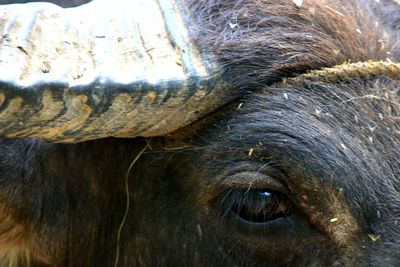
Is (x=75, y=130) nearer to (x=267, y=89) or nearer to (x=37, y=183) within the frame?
(x=37, y=183)

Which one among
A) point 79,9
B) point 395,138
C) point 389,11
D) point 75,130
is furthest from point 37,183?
point 389,11

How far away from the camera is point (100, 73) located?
2.54 metres

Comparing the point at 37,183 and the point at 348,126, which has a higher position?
the point at 348,126

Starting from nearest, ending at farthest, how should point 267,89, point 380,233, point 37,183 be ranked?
point 380,233 < point 267,89 < point 37,183

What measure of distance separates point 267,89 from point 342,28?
1.32ft

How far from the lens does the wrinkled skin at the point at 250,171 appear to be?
2697mm

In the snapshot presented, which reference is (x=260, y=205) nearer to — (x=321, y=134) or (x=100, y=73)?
(x=321, y=134)

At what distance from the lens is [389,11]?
322 cm

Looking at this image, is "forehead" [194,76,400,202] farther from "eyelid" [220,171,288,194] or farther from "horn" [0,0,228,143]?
"horn" [0,0,228,143]

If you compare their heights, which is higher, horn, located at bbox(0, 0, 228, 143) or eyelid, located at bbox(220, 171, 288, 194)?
horn, located at bbox(0, 0, 228, 143)

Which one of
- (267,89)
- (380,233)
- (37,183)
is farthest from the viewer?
(37,183)

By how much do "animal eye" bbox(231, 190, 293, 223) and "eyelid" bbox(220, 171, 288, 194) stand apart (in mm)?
27

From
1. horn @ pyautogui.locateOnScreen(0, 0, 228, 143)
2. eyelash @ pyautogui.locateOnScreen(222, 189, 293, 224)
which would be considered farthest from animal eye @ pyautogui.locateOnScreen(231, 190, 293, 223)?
horn @ pyautogui.locateOnScreen(0, 0, 228, 143)

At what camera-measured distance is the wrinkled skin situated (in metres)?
2.70
